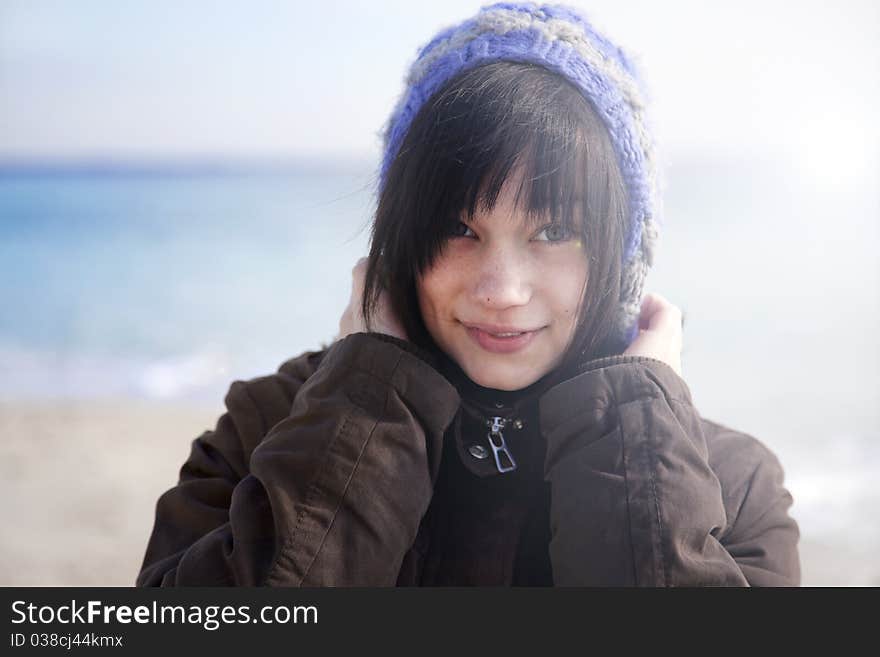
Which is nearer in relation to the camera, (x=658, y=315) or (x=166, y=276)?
(x=658, y=315)

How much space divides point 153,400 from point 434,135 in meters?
3.69

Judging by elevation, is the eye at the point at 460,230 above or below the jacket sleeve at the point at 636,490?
above

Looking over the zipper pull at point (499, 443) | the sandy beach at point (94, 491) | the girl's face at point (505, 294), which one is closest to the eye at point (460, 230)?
the girl's face at point (505, 294)

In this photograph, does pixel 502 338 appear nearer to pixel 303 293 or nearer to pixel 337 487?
pixel 337 487

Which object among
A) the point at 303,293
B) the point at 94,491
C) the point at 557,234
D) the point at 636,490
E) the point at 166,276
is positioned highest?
the point at 166,276

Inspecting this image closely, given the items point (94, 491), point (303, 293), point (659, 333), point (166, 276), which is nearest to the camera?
point (659, 333)

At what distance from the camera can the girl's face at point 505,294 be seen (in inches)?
56.9

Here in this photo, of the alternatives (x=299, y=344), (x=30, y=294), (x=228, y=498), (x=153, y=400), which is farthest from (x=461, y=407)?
(x=30, y=294)

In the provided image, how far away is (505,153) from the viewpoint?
1413 millimetres

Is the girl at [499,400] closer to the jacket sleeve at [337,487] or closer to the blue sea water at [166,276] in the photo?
the jacket sleeve at [337,487]

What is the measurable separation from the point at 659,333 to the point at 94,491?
9.45ft

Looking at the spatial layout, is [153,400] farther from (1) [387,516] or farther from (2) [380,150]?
(1) [387,516]

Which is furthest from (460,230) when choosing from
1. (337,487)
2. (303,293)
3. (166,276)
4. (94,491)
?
(166,276)

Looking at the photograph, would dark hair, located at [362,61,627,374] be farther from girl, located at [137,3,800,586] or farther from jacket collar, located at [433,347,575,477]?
jacket collar, located at [433,347,575,477]
